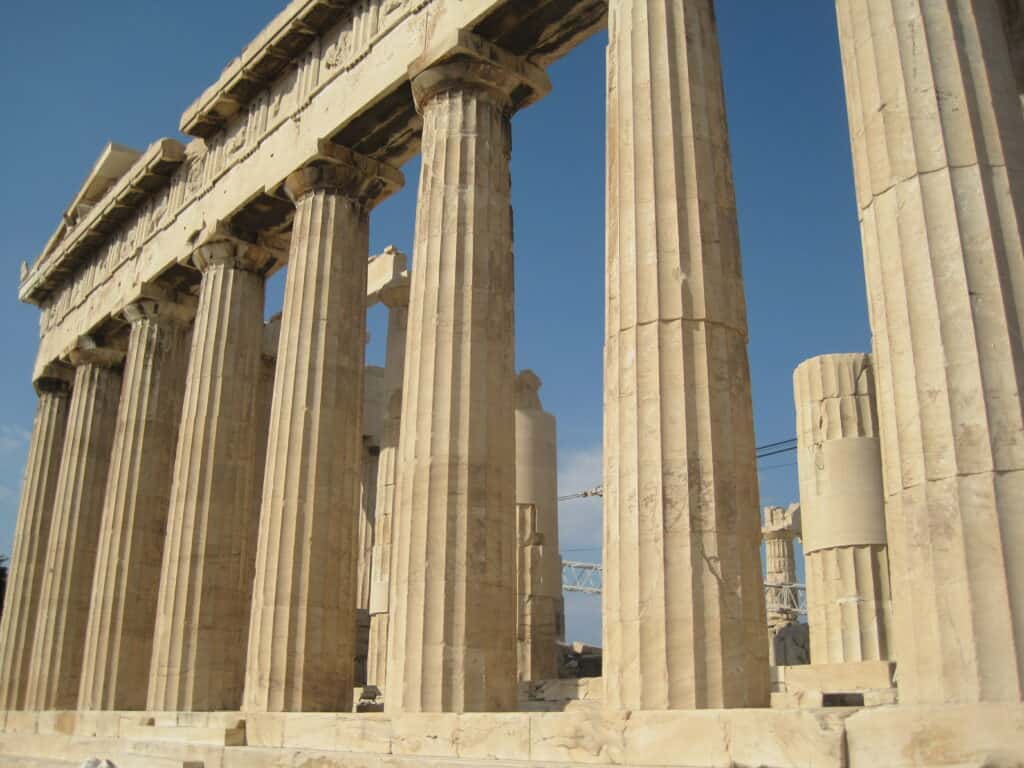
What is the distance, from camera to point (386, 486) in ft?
101

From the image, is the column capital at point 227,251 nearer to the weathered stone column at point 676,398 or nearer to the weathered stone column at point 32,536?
the weathered stone column at point 32,536

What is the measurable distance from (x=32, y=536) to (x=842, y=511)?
27.6 metres

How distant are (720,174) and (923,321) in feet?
15.6

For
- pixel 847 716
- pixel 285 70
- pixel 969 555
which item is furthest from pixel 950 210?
pixel 285 70

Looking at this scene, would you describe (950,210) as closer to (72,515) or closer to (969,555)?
(969,555)

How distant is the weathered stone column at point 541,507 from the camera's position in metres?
28.3

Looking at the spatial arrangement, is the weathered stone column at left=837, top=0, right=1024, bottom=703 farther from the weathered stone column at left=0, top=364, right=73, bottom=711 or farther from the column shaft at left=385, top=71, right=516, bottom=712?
the weathered stone column at left=0, top=364, right=73, bottom=711

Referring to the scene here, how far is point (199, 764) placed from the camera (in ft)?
57.8

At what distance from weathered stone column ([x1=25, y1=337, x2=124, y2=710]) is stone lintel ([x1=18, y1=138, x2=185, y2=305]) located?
3.64 meters

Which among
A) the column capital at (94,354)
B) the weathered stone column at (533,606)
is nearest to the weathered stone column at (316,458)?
the weathered stone column at (533,606)

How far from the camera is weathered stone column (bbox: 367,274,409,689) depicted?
2917 centimetres

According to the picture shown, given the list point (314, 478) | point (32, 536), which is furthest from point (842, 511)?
point (32, 536)

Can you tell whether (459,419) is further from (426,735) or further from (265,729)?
(265,729)

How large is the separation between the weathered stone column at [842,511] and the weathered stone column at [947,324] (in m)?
10.9
